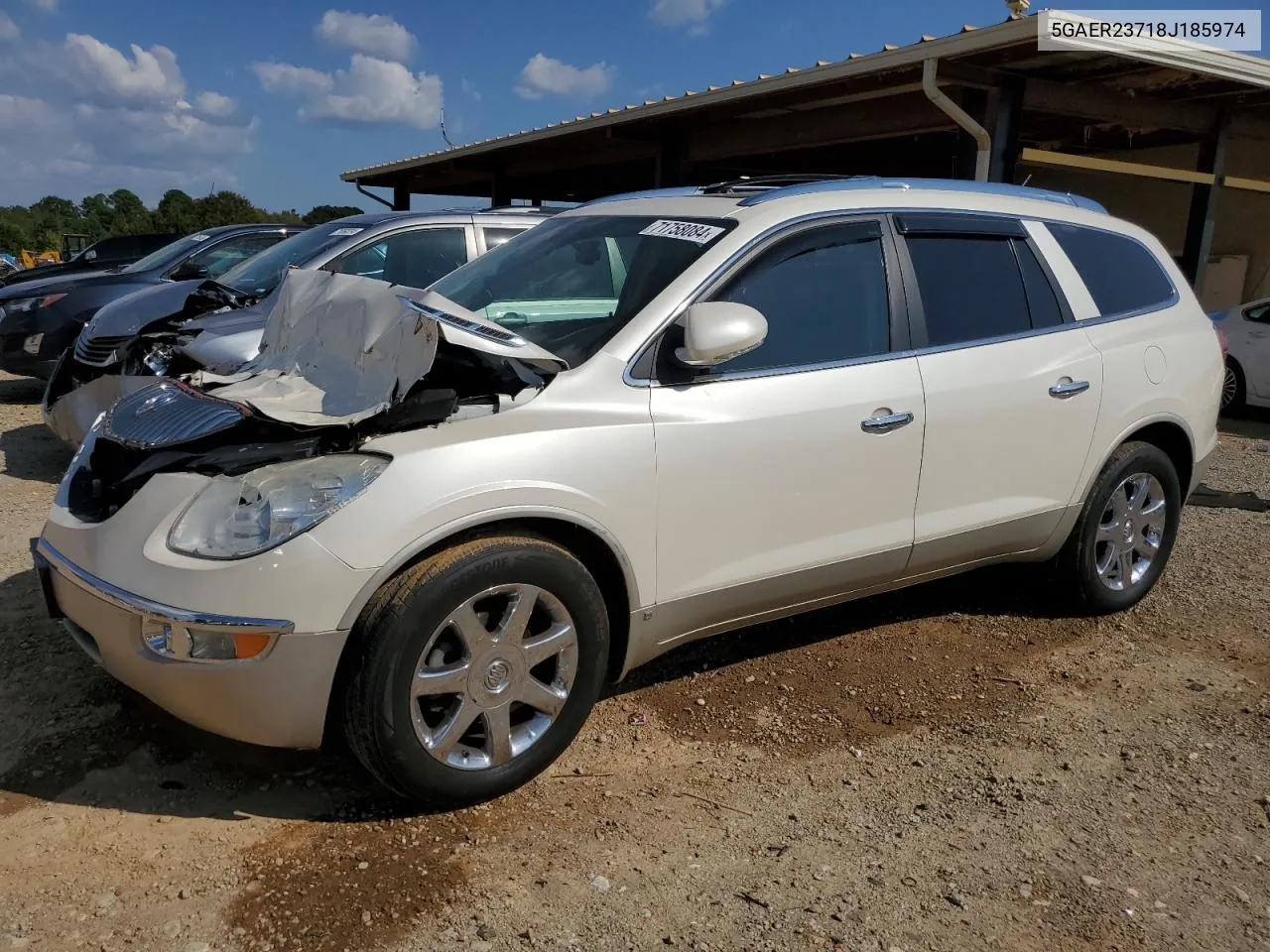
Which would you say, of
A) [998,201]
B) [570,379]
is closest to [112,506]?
[570,379]

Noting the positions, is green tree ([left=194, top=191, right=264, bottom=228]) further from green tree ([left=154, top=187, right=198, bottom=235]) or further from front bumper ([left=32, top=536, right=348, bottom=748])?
front bumper ([left=32, top=536, right=348, bottom=748])

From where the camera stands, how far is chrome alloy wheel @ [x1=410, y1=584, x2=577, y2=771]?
276 centimetres

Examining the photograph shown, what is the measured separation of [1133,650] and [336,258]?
5.08 m

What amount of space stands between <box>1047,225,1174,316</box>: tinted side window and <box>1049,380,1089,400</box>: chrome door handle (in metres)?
0.40

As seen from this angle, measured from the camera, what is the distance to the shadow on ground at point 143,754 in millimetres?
2918

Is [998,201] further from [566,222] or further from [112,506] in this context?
[112,506]

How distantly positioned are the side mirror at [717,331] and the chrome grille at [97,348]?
4.41 m

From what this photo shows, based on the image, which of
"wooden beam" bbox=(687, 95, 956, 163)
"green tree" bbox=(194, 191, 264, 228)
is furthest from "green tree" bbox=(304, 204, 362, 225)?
"wooden beam" bbox=(687, 95, 956, 163)

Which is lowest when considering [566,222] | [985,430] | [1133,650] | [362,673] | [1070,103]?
[1133,650]

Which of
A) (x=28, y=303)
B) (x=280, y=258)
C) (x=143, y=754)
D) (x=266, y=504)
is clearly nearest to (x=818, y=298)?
(x=266, y=504)

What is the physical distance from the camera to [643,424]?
302 cm

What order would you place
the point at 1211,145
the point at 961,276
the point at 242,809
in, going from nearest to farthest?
the point at 242,809
the point at 961,276
the point at 1211,145

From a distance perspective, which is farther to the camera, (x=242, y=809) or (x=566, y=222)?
(x=566, y=222)

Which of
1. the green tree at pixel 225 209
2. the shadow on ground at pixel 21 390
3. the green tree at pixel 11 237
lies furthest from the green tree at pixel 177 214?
the shadow on ground at pixel 21 390
